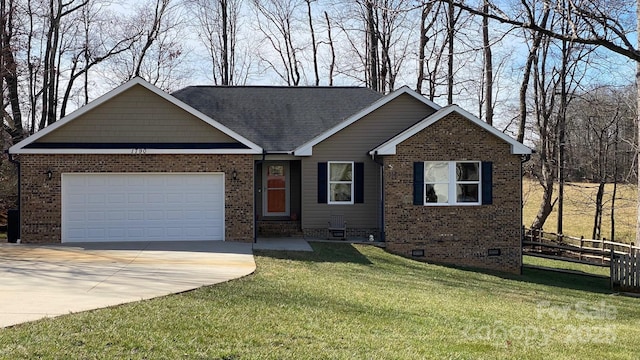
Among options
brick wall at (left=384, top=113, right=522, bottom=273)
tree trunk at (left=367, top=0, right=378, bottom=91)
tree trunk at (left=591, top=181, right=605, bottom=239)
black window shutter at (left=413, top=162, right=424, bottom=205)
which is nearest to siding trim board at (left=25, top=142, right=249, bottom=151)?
brick wall at (left=384, top=113, right=522, bottom=273)

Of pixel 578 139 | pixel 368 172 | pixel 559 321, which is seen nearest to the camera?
pixel 559 321

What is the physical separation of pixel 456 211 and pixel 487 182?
1.24 metres

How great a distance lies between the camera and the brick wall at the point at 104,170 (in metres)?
15.4

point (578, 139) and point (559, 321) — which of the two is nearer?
point (559, 321)

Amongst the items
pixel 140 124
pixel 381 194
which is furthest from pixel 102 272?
pixel 381 194

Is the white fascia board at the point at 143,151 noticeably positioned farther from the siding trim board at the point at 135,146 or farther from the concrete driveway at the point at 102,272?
the concrete driveway at the point at 102,272

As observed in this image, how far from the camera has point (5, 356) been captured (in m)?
5.53

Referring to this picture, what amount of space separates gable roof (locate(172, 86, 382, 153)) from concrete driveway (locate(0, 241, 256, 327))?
15.0ft

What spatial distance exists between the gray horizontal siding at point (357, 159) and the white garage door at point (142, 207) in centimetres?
290

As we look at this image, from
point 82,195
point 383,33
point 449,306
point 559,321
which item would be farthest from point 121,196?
point 383,33

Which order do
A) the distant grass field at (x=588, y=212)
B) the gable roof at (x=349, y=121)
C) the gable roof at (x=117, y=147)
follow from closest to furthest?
the gable roof at (x=117, y=147), the gable roof at (x=349, y=121), the distant grass field at (x=588, y=212)

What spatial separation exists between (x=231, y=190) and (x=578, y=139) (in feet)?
94.2

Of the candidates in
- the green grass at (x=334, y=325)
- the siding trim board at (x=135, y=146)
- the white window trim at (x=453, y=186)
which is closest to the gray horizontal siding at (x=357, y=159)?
the white window trim at (x=453, y=186)

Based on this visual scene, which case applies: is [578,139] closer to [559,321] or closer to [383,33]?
[383,33]
